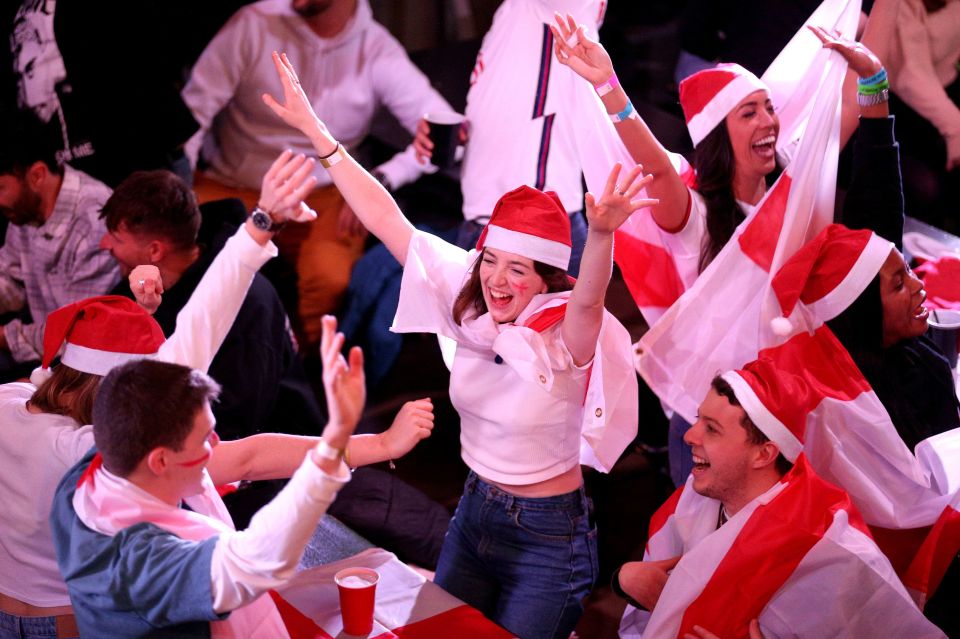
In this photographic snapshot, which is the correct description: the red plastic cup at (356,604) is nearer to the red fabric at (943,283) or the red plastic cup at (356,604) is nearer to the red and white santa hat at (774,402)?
the red and white santa hat at (774,402)

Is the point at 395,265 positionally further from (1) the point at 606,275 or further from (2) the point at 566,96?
Answer: (1) the point at 606,275

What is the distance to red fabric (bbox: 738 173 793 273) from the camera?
2861 mm

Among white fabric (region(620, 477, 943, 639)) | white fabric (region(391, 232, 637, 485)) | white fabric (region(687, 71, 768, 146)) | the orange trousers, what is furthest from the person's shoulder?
white fabric (region(620, 477, 943, 639))

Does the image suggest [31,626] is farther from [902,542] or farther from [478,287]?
[902,542]

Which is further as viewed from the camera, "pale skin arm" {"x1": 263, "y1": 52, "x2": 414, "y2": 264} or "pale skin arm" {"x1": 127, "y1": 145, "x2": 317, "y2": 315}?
"pale skin arm" {"x1": 263, "y1": 52, "x2": 414, "y2": 264}

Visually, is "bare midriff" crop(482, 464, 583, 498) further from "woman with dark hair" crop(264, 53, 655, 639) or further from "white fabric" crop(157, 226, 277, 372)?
"white fabric" crop(157, 226, 277, 372)

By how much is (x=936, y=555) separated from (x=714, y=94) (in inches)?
51.8

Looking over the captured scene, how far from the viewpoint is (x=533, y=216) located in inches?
94.4

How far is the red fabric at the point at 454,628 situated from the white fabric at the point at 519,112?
1.73 meters

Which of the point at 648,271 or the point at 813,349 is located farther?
the point at 648,271

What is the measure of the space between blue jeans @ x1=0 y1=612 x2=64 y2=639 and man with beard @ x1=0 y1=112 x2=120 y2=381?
1465 millimetres

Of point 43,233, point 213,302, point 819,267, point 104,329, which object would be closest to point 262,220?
point 213,302

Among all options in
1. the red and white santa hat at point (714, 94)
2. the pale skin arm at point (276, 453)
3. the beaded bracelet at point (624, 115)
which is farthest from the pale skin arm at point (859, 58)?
the pale skin arm at point (276, 453)

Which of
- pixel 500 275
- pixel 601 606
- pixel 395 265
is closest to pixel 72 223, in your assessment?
pixel 395 265
